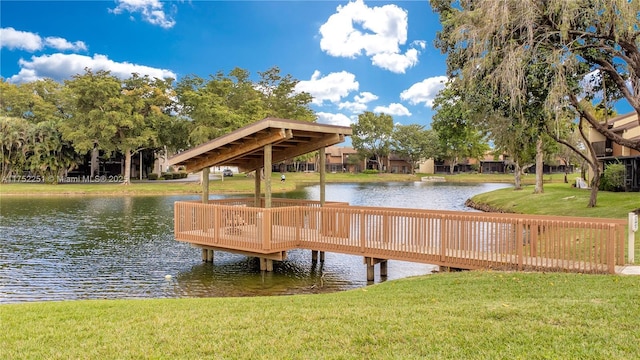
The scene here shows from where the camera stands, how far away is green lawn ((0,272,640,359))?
15.0 feet

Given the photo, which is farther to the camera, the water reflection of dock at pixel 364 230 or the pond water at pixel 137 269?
the pond water at pixel 137 269

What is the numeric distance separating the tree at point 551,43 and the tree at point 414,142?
69.1 meters

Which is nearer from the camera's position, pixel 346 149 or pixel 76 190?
pixel 76 190

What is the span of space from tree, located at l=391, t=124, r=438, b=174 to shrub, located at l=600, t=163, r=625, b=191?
54.3 meters

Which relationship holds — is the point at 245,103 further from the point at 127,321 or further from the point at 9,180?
the point at 127,321

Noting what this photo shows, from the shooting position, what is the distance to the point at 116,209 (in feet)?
96.6

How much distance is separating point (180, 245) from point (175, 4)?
1972cm

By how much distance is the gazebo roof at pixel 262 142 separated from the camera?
1205 centimetres

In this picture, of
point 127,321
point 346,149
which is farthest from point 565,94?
point 346,149

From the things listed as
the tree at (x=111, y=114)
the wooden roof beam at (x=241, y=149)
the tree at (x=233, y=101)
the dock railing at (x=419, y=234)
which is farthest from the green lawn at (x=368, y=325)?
the tree at (x=111, y=114)

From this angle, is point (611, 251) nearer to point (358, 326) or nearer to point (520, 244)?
point (520, 244)

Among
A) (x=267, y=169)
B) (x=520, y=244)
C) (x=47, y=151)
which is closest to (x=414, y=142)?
(x=47, y=151)

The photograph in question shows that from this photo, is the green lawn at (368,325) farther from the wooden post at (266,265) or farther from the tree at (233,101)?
the tree at (233,101)

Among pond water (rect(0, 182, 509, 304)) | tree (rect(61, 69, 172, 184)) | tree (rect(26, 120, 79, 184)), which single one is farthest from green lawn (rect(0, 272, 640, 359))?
tree (rect(26, 120, 79, 184))
